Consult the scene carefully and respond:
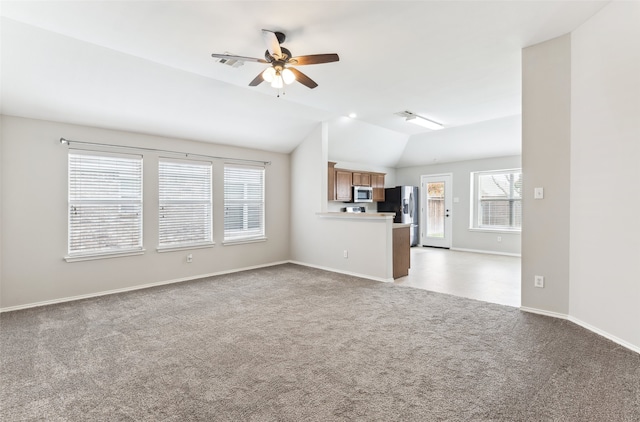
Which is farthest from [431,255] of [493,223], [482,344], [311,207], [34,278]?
[34,278]

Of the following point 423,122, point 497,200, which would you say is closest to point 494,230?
point 497,200

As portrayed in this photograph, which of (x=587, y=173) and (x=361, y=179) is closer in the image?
(x=587, y=173)

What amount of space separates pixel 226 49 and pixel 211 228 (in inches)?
125

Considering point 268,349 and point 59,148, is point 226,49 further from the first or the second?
point 268,349

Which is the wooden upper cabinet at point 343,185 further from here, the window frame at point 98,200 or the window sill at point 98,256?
the window sill at point 98,256

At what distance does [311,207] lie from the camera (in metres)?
6.33

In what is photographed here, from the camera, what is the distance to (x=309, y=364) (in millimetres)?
2473

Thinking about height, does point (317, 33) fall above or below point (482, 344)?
above

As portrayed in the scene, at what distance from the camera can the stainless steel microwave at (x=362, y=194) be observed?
7879 millimetres

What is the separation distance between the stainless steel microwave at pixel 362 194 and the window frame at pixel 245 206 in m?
2.47

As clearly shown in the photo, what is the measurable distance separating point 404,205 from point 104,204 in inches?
268

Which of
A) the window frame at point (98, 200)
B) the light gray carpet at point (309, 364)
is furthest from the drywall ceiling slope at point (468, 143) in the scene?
the window frame at point (98, 200)

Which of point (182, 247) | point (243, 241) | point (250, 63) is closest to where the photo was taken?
point (250, 63)

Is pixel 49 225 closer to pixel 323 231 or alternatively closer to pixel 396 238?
pixel 323 231
